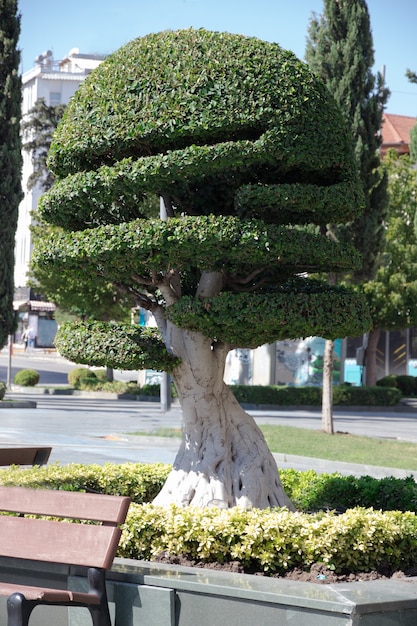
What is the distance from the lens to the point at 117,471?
8.20 m

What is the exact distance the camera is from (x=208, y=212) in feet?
24.9

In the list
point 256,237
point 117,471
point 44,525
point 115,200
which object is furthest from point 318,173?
point 44,525

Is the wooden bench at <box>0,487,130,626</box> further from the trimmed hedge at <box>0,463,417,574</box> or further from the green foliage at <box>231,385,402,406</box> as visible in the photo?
the green foliage at <box>231,385,402,406</box>

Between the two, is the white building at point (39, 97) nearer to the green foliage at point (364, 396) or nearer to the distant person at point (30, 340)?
the distant person at point (30, 340)

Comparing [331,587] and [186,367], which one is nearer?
[331,587]

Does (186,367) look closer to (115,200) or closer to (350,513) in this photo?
(115,200)

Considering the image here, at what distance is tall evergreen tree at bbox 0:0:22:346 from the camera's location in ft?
88.4

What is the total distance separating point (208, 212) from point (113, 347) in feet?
4.49

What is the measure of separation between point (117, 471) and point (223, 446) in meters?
1.29

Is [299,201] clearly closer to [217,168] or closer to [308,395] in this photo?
[217,168]

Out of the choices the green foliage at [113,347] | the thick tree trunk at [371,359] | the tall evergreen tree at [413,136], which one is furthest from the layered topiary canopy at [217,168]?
the thick tree trunk at [371,359]

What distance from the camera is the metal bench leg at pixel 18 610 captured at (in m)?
4.56

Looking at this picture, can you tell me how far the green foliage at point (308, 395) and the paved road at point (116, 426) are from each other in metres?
0.87

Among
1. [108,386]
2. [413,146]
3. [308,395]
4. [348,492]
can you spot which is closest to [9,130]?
[108,386]
